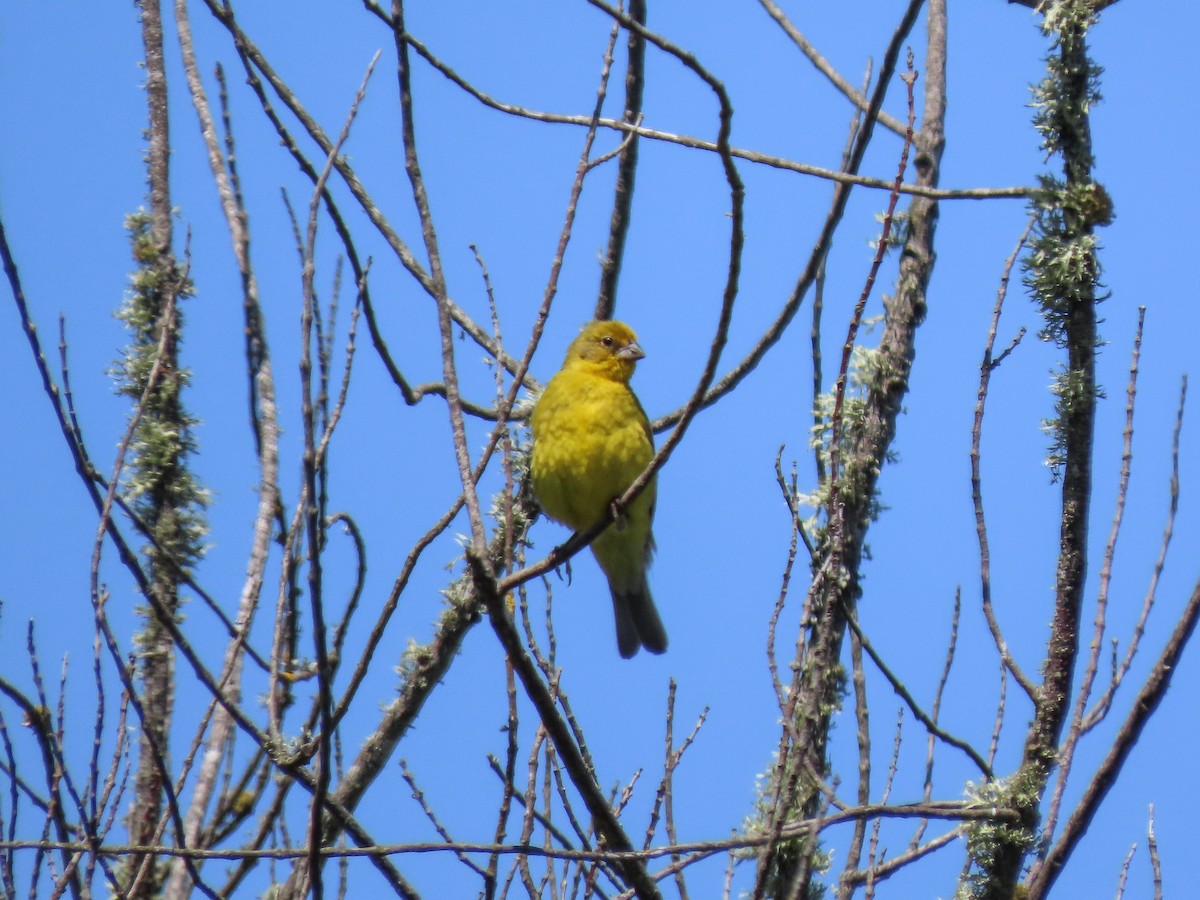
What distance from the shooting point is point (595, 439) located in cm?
507

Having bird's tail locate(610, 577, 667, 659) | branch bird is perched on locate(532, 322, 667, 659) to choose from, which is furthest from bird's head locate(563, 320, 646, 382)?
bird's tail locate(610, 577, 667, 659)

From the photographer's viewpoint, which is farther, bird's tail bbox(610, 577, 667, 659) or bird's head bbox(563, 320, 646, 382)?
bird's tail bbox(610, 577, 667, 659)

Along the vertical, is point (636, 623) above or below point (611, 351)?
below

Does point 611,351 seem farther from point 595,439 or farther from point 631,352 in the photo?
point 595,439

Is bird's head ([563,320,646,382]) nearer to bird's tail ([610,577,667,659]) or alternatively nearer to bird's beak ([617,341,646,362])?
bird's beak ([617,341,646,362])

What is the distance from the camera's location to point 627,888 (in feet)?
11.2

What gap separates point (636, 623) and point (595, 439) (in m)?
1.38

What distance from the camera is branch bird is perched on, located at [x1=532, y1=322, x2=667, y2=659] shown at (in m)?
5.07

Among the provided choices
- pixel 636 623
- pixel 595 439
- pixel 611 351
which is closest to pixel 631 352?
pixel 611 351

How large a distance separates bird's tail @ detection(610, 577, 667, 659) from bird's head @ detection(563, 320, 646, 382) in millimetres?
1035

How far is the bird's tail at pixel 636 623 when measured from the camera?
613cm

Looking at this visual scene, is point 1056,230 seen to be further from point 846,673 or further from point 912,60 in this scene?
point 846,673

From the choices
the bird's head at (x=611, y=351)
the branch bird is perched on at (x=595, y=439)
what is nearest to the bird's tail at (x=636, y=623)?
the branch bird is perched on at (x=595, y=439)

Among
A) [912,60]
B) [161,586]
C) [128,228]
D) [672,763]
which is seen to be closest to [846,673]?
[672,763]
